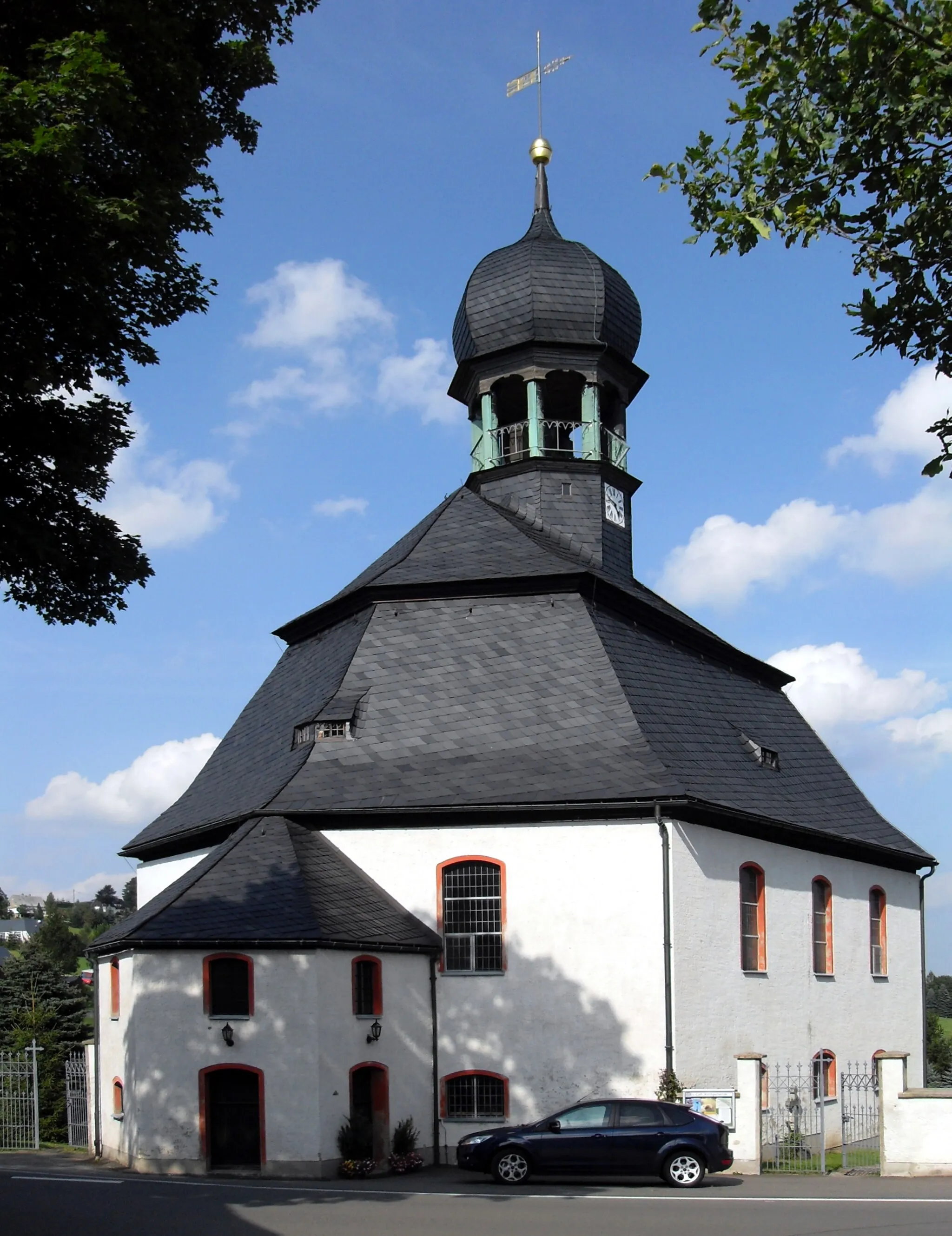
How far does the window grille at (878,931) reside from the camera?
26969 millimetres

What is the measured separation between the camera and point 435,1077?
69.3ft

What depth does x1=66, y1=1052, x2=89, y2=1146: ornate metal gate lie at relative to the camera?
25203 millimetres

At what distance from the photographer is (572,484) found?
28547mm

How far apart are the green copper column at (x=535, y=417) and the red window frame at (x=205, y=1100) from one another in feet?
46.1

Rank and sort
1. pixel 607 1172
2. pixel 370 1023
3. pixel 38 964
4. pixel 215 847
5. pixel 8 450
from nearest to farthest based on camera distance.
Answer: pixel 8 450 → pixel 607 1172 → pixel 370 1023 → pixel 215 847 → pixel 38 964

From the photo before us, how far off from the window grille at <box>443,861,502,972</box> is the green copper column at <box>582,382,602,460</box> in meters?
10.1

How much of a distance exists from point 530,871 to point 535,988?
1781 millimetres

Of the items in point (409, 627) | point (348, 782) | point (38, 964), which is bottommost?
point (38, 964)

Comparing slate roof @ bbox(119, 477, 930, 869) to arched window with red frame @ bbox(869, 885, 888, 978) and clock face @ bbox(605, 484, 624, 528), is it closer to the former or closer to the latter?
arched window with red frame @ bbox(869, 885, 888, 978)

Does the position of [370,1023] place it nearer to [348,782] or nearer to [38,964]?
[348,782]

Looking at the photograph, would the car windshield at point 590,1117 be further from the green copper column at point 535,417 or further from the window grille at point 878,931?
the green copper column at point 535,417

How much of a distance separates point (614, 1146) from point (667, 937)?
4.35 meters

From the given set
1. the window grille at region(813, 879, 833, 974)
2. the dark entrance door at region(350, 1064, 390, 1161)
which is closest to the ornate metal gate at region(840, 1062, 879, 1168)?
the window grille at region(813, 879, 833, 974)

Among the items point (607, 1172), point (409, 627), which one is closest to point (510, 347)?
point (409, 627)
